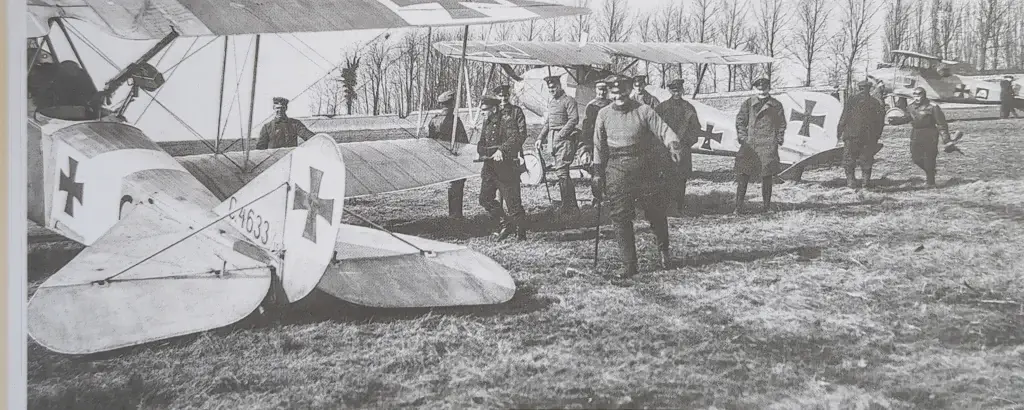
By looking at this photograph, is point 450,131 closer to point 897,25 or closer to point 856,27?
point 856,27

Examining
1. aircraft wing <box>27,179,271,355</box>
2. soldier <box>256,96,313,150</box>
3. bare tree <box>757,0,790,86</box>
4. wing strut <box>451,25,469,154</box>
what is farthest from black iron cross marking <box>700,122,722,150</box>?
aircraft wing <box>27,179,271,355</box>

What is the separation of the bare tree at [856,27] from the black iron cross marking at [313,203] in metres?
1.93

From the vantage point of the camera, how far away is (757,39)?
7.68 ft

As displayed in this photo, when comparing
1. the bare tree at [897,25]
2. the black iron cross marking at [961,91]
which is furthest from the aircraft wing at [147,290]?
the black iron cross marking at [961,91]

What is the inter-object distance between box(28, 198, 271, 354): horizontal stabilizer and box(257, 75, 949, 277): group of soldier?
1.91ft

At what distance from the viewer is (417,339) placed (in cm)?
203

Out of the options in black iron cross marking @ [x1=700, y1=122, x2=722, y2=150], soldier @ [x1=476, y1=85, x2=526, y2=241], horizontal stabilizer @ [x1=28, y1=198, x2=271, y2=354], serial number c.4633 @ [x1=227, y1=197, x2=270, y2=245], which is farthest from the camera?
soldier @ [x1=476, y1=85, x2=526, y2=241]

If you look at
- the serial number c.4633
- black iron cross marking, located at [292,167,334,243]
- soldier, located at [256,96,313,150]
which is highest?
soldier, located at [256,96,313,150]

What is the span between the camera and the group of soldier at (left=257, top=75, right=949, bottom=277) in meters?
2.33

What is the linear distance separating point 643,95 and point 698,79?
0.21 metres

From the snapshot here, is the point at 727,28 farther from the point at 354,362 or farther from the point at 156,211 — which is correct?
the point at 156,211

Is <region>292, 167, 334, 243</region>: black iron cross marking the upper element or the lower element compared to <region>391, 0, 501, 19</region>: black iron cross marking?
lower

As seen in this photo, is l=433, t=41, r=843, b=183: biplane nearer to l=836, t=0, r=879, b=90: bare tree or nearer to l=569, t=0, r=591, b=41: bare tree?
l=569, t=0, r=591, b=41: bare tree

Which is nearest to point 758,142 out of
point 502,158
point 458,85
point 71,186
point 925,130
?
point 925,130
